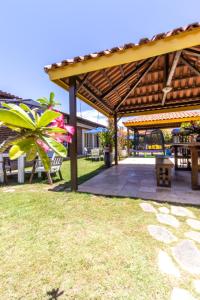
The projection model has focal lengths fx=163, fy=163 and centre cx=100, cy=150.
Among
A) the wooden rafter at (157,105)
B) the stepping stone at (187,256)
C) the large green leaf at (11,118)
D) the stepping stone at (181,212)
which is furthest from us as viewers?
the wooden rafter at (157,105)

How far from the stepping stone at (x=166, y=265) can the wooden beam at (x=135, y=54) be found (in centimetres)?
334

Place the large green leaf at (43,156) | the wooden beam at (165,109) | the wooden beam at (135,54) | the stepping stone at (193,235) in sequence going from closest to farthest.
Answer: the large green leaf at (43,156), the stepping stone at (193,235), the wooden beam at (135,54), the wooden beam at (165,109)

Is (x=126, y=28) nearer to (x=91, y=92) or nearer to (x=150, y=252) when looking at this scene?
(x=91, y=92)

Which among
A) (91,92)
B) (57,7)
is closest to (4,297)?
(91,92)

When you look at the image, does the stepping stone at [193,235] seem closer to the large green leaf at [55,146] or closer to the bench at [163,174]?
the bench at [163,174]

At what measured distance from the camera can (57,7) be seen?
5.58 m

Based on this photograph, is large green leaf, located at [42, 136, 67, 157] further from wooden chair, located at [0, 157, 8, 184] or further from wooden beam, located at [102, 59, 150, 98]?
wooden chair, located at [0, 157, 8, 184]

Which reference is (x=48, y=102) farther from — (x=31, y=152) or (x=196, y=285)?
(x=196, y=285)

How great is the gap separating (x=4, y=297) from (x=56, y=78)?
3.94 meters

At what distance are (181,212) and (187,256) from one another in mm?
1191

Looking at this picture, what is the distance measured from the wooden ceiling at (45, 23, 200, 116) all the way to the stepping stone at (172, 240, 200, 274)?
3454 mm

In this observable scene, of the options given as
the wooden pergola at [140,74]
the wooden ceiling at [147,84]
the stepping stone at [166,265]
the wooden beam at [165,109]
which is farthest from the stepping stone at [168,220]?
the wooden beam at [165,109]

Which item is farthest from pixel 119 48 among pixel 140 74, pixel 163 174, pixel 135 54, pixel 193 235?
pixel 193 235

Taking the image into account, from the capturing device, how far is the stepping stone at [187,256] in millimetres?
1697
